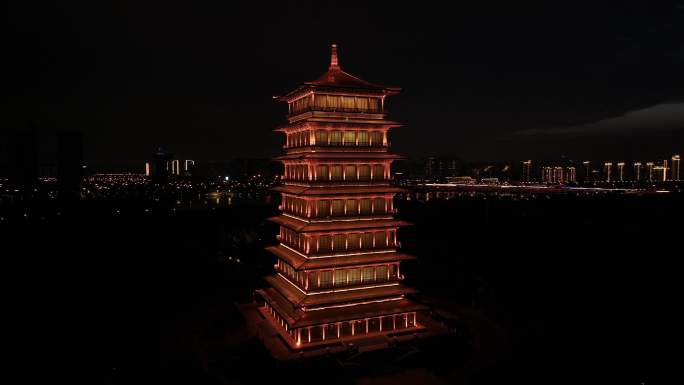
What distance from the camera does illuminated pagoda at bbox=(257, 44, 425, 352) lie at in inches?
1008

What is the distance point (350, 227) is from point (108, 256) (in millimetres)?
34190

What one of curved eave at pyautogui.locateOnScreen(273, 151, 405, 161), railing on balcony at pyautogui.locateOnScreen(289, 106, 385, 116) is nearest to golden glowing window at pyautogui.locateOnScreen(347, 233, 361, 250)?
curved eave at pyautogui.locateOnScreen(273, 151, 405, 161)

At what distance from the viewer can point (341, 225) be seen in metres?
26.1

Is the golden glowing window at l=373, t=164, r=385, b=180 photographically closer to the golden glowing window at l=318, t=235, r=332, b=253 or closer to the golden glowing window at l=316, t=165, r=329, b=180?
the golden glowing window at l=316, t=165, r=329, b=180

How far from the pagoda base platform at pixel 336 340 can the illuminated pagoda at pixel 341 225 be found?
119 mm

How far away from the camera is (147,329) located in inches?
1141

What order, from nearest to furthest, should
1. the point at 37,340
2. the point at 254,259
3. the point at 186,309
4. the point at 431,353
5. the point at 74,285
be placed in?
the point at 431,353, the point at 37,340, the point at 186,309, the point at 74,285, the point at 254,259

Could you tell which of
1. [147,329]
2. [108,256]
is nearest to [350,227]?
[147,329]

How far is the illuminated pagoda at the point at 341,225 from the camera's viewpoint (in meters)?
25.6

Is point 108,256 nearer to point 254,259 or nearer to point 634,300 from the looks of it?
point 254,259

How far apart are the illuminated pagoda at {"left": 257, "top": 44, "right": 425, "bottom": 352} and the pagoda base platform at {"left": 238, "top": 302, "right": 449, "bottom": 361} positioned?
0.39 ft

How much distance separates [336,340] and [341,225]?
19.9 ft

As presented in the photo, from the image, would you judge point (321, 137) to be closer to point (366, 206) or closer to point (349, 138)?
point (349, 138)

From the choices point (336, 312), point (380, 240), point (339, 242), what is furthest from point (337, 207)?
point (336, 312)
